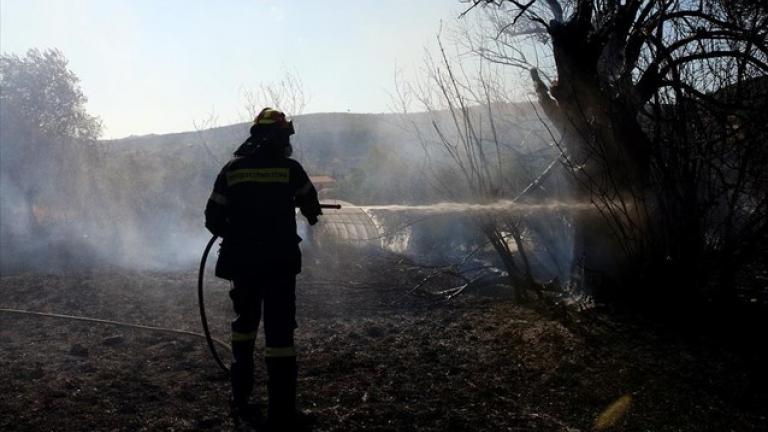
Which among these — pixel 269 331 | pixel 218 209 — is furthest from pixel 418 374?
pixel 218 209

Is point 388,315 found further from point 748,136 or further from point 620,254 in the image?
point 748,136

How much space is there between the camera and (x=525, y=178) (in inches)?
326

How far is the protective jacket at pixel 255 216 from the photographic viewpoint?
3.79 metres

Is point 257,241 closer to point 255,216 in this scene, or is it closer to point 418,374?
point 255,216

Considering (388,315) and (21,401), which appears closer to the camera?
(21,401)

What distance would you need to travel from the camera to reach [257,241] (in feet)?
12.5

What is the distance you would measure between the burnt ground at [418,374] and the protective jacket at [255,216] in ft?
3.24

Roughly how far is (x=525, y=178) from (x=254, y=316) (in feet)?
17.5

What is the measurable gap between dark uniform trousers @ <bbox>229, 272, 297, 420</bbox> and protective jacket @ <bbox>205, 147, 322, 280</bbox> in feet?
0.29

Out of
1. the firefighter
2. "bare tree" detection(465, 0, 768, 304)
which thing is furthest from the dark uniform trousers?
"bare tree" detection(465, 0, 768, 304)

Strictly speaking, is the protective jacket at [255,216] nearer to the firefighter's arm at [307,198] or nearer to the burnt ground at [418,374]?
the firefighter's arm at [307,198]

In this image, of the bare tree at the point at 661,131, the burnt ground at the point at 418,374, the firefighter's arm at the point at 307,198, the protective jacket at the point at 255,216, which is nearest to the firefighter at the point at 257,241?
the protective jacket at the point at 255,216

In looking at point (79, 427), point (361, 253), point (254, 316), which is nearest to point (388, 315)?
point (254, 316)

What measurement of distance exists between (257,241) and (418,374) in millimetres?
1626
